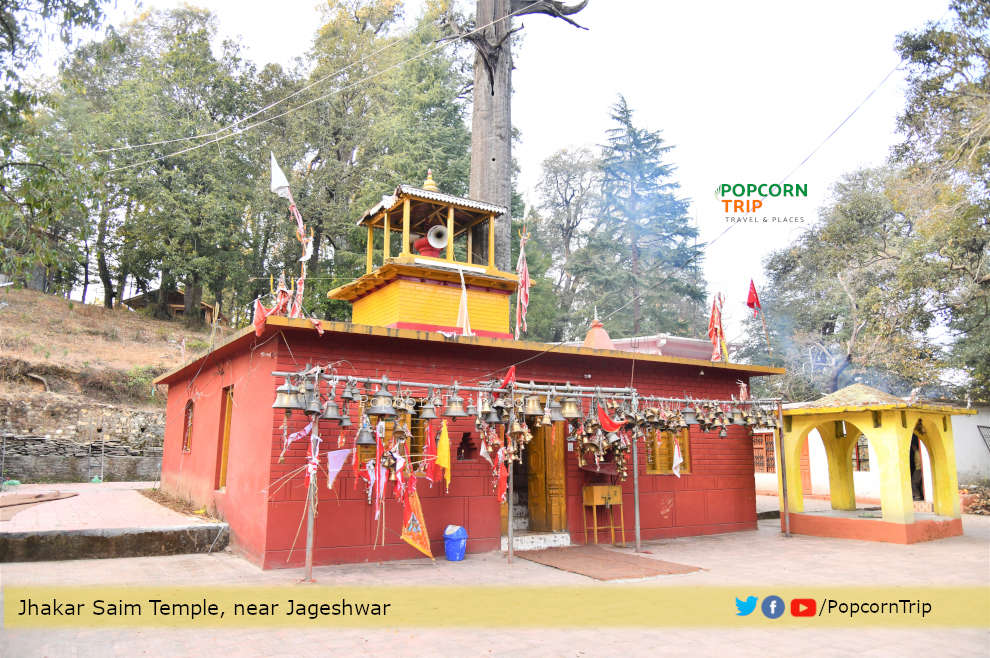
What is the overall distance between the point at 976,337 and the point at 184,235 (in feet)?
121

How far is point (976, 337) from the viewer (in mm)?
24938

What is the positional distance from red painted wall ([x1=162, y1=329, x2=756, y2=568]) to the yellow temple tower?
208 cm

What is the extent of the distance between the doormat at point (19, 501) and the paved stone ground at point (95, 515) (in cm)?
18

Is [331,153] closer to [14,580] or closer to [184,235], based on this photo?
[184,235]

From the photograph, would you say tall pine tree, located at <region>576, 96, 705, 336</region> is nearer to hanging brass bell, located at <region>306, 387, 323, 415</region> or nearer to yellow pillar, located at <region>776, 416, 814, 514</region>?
yellow pillar, located at <region>776, 416, 814, 514</region>

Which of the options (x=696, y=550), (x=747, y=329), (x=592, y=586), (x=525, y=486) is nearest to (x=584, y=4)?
(x=525, y=486)

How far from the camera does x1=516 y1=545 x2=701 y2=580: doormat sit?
927cm

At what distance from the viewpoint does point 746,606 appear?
7.57 metres

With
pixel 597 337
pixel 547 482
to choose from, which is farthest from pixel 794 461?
pixel 547 482

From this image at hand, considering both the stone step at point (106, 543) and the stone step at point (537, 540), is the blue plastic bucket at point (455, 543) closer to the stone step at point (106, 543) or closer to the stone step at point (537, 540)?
the stone step at point (537, 540)

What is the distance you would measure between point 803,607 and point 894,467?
6.73m

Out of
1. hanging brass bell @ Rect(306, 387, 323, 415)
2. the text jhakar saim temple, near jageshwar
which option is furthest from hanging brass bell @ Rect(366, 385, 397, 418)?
hanging brass bell @ Rect(306, 387, 323, 415)
